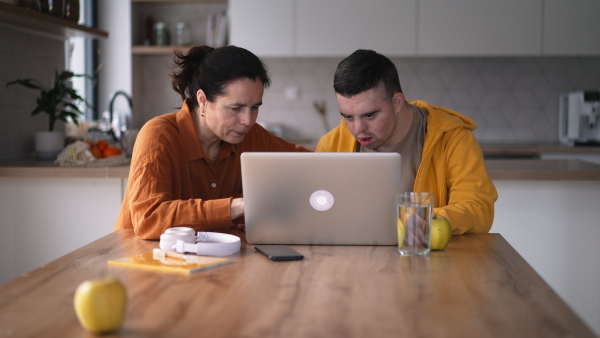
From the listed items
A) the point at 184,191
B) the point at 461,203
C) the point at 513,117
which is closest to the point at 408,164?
the point at 461,203

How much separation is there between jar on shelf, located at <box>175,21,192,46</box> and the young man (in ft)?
10.3

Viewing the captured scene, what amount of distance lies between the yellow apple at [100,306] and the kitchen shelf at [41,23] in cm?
222

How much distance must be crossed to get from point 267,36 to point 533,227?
7.91 ft

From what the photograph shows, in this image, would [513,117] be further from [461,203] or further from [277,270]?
[277,270]

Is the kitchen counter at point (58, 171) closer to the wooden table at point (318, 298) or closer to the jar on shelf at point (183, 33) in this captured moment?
the wooden table at point (318, 298)

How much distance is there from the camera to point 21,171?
10.5 ft

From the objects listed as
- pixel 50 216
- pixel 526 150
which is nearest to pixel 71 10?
pixel 50 216

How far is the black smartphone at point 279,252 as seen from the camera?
1548mm

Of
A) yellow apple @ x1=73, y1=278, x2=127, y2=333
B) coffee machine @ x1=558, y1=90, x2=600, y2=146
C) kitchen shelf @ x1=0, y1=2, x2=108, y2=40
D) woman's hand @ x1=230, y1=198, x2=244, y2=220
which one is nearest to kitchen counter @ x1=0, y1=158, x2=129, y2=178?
kitchen shelf @ x1=0, y1=2, x2=108, y2=40

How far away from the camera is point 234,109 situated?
6.90 ft

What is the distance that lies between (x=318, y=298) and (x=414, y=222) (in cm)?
40

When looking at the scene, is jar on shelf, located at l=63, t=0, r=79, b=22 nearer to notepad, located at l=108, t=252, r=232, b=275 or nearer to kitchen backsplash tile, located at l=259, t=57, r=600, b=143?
kitchen backsplash tile, located at l=259, t=57, r=600, b=143

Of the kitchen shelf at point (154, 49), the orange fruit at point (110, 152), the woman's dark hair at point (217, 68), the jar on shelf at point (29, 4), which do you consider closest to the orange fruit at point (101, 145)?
the orange fruit at point (110, 152)

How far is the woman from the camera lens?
180 centimetres
